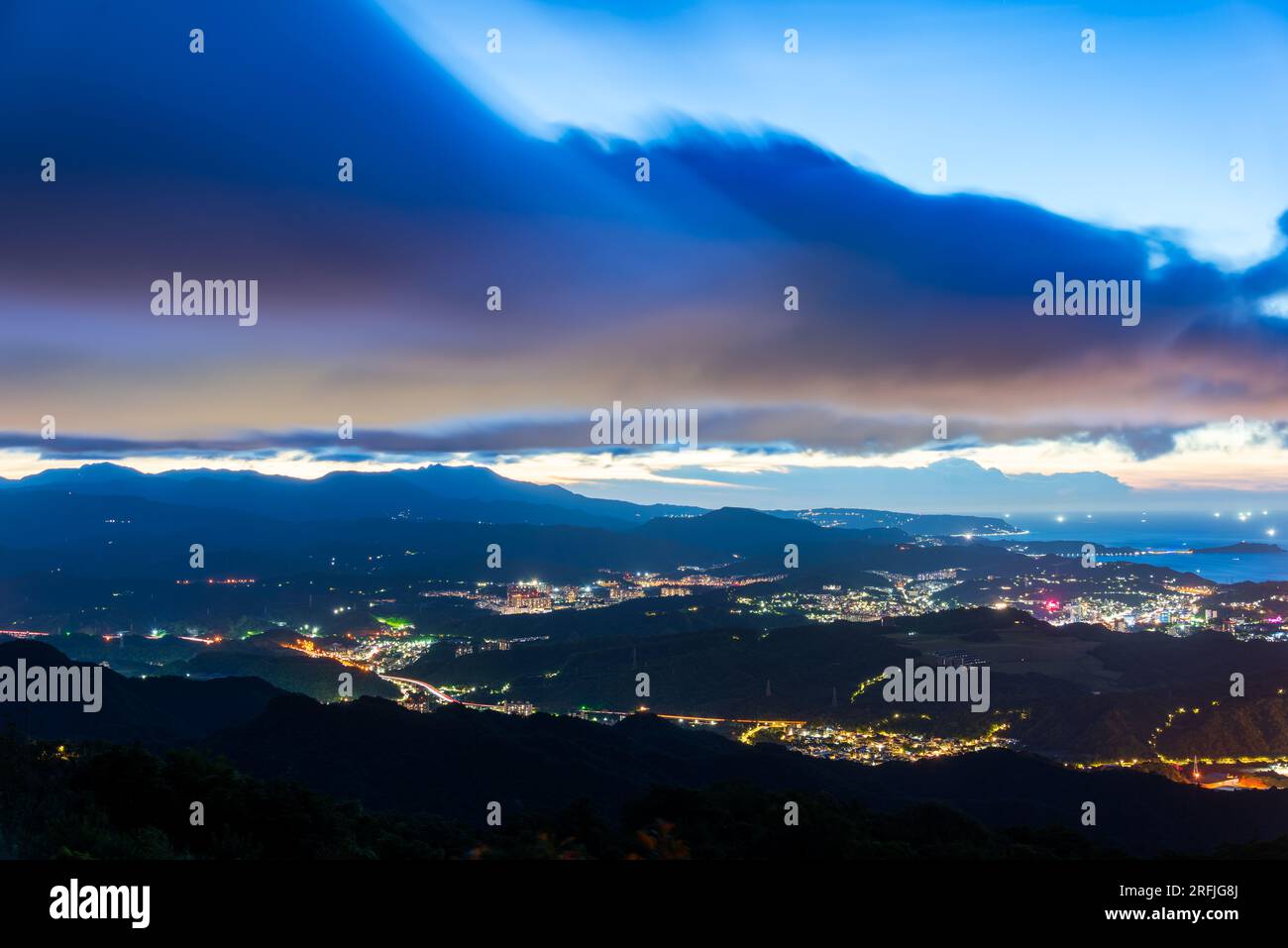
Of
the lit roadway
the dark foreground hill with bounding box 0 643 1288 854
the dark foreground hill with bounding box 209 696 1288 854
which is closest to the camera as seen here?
the dark foreground hill with bounding box 0 643 1288 854

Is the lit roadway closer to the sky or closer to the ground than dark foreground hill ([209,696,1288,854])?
closer to the ground

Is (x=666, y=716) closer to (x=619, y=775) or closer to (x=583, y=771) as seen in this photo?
(x=583, y=771)

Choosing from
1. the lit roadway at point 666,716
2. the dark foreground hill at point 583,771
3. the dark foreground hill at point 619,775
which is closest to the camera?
the dark foreground hill at point 583,771

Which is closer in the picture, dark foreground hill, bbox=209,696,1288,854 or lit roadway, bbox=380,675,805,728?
dark foreground hill, bbox=209,696,1288,854

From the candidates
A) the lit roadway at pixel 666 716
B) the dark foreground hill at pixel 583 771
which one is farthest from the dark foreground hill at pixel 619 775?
the lit roadway at pixel 666 716

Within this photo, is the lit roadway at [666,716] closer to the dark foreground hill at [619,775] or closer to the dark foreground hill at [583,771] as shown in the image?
the dark foreground hill at [583,771]

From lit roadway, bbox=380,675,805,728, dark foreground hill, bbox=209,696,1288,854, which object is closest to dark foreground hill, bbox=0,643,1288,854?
dark foreground hill, bbox=209,696,1288,854

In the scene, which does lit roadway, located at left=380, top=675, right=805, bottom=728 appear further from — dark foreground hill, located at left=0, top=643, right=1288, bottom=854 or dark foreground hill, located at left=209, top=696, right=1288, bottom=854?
dark foreground hill, located at left=209, top=696, right=1288, bottom=854

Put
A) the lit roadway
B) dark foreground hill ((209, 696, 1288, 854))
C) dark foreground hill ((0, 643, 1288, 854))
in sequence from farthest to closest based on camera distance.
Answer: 1. the lit roadway
2. dark foreground hill ((209, 696, 1288, 854))
3. dark foreground hill ((0, 643, 1288, 854))

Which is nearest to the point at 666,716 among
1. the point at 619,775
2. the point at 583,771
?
the point at 583,771
